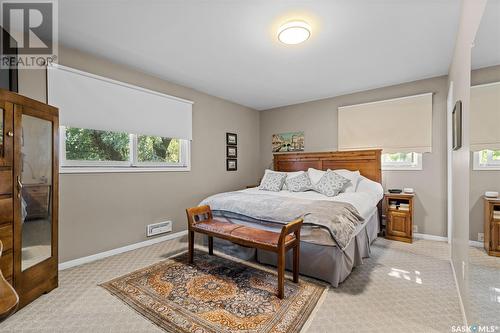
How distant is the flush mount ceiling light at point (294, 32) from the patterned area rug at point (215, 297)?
238cm

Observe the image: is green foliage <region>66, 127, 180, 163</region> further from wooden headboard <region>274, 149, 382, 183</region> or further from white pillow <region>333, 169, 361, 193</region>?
white pillow <region>333, 169, 361, 193</region>

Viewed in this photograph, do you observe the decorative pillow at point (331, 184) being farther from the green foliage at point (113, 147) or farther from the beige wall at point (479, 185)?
the green foliage at point (113, 147)

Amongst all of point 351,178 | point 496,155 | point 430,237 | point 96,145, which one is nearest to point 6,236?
point 96,145

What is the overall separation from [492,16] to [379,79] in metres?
2.81

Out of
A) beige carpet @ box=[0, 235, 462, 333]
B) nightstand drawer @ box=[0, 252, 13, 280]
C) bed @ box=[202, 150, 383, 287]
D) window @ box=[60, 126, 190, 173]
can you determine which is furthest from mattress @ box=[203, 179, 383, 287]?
→ nightstand drawer @ box=[0, 252, 13, 280]

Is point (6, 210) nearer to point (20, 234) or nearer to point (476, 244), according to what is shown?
→ point (20, 234)

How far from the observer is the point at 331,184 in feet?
11.3

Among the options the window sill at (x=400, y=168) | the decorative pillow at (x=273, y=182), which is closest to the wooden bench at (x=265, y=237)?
the decorative pillow at (x=273, y=182)

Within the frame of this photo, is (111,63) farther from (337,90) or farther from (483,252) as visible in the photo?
(483,252)

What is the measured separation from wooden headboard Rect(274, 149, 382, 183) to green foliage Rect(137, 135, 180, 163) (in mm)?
2193

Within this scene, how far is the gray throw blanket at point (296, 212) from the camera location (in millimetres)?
2188

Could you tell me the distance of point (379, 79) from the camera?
11.7 feet

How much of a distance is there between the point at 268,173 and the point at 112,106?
2.63 meters

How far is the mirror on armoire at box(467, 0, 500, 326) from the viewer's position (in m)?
0.92
